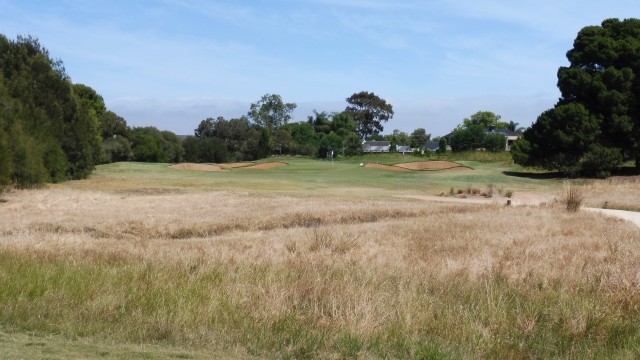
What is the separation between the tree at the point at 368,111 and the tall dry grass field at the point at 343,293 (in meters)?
113

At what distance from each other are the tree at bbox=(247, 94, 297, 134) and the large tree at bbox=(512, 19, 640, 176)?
70048 mm

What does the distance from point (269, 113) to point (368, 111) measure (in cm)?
2521

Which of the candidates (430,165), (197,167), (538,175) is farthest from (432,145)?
(538,175)

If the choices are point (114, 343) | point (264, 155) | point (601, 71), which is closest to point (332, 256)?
point (114, 343)

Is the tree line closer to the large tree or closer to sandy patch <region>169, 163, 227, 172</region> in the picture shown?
the large tree

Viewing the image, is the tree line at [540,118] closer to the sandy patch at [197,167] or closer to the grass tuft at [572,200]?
the sandy patch at [197,167]

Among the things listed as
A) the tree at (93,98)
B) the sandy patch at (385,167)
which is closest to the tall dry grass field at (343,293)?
the sandy patch at (385,167)

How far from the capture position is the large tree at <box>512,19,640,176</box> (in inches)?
1631

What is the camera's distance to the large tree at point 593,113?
4144cm

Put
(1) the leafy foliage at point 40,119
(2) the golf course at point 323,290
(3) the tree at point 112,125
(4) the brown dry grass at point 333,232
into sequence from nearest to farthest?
(2) the golf course at point 323,290
(4) the brown dry grass at point 333,232
(1) the leafy foliage at point 40,119
(3) the tree at point 112,125

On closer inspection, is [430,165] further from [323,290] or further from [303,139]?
[303,139]

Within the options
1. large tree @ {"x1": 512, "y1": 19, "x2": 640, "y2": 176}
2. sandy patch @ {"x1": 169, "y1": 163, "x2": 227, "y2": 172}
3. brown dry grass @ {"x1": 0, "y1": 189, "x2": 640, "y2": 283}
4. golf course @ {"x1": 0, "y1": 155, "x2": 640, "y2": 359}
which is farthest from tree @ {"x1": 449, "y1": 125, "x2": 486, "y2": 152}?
golf course @ {"x1": 0, "y1": 155, "x2": 640, "y2": 359}

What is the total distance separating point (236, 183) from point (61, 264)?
1153 inches

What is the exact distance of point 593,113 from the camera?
4322 cm
